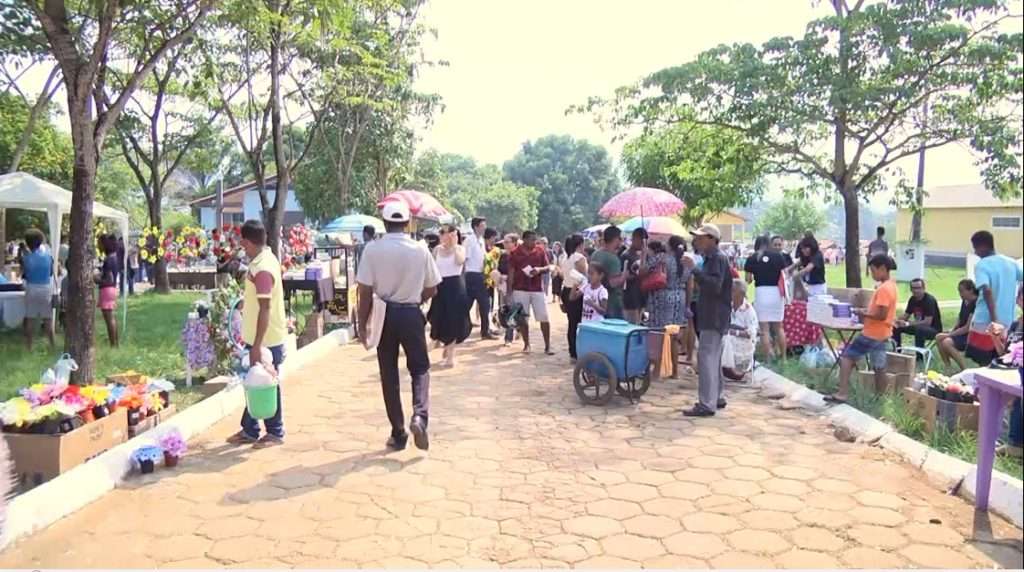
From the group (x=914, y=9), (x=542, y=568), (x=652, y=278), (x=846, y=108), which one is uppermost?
(x=914, y=9)

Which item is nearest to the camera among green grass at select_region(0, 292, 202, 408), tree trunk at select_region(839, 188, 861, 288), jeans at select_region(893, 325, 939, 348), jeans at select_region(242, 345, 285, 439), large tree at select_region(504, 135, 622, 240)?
jeans at select_region(242, 345, 285, 439)

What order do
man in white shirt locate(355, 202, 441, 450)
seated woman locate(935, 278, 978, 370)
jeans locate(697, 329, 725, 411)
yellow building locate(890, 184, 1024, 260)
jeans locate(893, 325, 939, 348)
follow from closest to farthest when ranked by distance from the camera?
yellow building locate(890, 184, 1024, 260), man in white shirt locate(355, 202, 441, 450), jeans locate(697, 329, 725, 411), seated woman locate(935, 278, 978, 370), jeans locate(893, 325, 939, 348)

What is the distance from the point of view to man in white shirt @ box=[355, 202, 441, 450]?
200 inches

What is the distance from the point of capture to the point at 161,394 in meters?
6.06

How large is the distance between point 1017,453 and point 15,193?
40.2 ft

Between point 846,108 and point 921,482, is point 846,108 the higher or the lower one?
the higher one

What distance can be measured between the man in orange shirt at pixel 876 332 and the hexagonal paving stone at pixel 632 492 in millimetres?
2794

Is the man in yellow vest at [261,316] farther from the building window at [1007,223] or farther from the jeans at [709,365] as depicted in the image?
the building window at [1007,223]

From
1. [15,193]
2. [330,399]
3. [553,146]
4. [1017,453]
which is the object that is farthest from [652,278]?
[553,146]

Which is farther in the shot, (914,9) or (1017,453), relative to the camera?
(914,9)

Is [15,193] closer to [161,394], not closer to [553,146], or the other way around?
[161,394]

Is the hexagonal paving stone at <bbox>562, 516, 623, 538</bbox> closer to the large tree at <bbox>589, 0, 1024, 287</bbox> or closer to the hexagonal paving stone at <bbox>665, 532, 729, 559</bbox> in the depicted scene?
the hexagonal paving stone at <bbox>665, 532, 729, 559</bbox>

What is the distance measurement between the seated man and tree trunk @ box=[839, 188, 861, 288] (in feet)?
13.3

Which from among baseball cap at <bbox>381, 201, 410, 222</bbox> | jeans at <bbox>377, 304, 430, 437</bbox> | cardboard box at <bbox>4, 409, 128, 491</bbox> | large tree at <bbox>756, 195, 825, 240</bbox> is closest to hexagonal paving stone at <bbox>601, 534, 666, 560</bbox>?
jeans at <bbox>377, 304, 430, 437</bbox>
